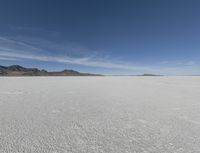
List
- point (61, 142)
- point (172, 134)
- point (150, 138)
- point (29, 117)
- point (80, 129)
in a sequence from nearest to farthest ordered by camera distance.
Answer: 1. point (61, 142)
2. point (150, 138)
3. point (172, 134)
4. point (80, 129)
5. point (29, 117)

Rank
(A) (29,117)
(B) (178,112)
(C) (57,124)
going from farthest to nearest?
(B) (178,112) < (A) (29,117) < (C) (57,124)

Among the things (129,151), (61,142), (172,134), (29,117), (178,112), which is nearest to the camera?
(129,151)

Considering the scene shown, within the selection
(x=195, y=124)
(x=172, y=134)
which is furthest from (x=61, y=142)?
(x=195, y=124)

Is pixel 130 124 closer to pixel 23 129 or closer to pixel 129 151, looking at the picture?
pixel 129 151

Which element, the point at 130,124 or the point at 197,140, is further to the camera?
the point at 130,124

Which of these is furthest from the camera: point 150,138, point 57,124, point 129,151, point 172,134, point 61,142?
point 57,124

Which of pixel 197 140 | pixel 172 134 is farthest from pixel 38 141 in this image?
pixel 197 140

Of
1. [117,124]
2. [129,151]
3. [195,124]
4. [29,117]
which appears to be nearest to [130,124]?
[117,124]

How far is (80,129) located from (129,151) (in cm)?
90

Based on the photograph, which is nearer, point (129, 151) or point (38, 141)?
point (129, 151)

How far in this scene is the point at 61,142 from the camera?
5.89 ft

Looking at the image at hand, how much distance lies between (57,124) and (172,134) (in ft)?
6.05

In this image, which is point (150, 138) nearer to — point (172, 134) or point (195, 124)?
point (172, 134)

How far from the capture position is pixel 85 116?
290 centimetres
